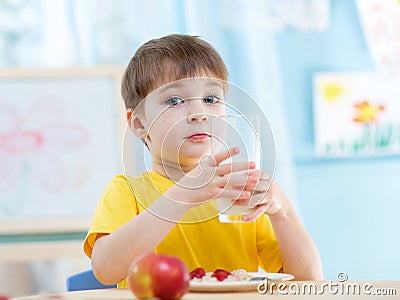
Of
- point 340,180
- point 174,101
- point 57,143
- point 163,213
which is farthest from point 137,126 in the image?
point 340,180

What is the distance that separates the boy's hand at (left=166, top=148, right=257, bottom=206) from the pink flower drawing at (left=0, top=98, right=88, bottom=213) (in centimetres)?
132

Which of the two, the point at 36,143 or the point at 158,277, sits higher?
the point at 158,277

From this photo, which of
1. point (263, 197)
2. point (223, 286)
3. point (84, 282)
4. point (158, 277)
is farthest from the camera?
point (84, 282)

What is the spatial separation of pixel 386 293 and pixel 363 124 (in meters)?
1.48

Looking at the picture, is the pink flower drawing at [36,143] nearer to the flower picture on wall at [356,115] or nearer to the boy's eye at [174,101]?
the flower picture on wall at [356,115]

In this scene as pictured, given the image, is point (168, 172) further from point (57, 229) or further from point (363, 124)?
point (363, 124)

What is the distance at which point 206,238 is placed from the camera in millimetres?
1181

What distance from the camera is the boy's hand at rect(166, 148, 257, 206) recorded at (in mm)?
913

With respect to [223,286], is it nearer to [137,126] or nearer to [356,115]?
[137,126]

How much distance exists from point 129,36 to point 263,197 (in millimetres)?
1400

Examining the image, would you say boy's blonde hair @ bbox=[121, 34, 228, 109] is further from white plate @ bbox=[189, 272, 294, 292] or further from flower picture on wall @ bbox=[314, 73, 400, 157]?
flower picture on wall @ bbox=[314, 73, 400, 157]

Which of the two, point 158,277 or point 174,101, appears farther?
point 174,101

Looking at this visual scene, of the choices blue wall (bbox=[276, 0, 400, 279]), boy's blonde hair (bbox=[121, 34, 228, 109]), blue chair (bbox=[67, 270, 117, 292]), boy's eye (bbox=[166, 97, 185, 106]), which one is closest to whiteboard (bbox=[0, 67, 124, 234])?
blue wall (bbox=[276, 0, 400, 279])

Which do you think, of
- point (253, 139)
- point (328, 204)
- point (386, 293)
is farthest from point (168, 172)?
point (328, 204)
